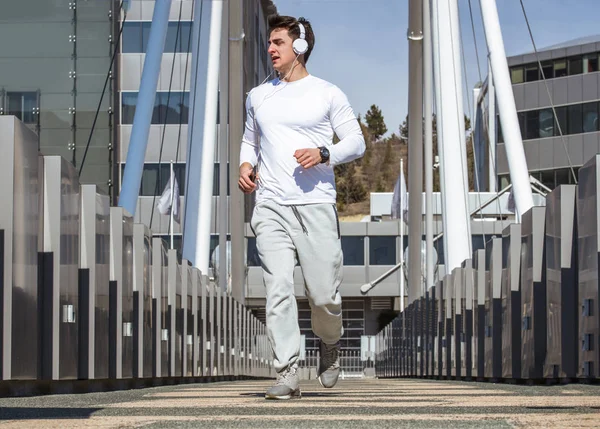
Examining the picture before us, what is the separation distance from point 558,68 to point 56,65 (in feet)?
110

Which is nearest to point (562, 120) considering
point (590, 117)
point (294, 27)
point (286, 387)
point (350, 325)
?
point (590, 117)

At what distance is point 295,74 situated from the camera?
7477mm

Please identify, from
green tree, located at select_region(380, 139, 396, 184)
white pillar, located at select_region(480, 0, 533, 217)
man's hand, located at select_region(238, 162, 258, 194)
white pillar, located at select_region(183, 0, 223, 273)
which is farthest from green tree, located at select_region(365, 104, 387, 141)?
man's hand, located at select_region(238, 162, 258, 194)

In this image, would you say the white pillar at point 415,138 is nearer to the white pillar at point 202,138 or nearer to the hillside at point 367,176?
the white pillar at point 202,138

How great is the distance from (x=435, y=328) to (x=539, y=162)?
47.9m

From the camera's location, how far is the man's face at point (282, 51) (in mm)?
7418

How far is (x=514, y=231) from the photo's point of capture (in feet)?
36.1

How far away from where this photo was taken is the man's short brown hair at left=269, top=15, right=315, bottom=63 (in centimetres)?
748

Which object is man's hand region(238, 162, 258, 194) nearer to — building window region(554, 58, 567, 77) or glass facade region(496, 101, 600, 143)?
glass facade region(496, 101, 600, 143)

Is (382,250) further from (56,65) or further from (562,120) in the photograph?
(56,65)

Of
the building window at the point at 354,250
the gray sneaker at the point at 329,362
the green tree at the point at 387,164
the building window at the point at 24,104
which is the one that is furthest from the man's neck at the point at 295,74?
the green tree at the point at 387,164

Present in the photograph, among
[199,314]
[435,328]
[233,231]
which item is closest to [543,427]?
[199,314]

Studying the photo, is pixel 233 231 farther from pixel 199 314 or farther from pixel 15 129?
pixel 15 129

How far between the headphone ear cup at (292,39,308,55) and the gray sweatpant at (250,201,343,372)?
0.81 m
